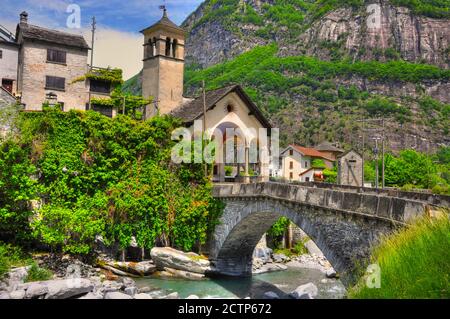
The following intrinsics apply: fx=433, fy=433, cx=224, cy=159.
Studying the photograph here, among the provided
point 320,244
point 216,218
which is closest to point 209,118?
point 216,218

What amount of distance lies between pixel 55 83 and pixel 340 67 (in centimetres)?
9418

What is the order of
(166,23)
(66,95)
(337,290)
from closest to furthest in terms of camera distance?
(337,290), (66,95), (166,23)

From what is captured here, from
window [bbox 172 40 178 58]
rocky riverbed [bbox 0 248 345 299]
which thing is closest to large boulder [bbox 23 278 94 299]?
rocky riverbed [bbox 0 248 345 299]

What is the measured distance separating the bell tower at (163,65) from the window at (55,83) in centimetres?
628

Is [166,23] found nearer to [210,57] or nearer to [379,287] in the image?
[379,287]

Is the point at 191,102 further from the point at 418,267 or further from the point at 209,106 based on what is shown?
the point at 418,267

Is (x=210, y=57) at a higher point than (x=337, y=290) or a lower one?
higher

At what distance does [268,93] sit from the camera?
10731 cm

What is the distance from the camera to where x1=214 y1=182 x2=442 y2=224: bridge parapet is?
33.0 ft

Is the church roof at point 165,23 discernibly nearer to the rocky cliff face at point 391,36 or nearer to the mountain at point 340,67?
the mountain at point 340,67

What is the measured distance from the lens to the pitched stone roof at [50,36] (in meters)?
29.7

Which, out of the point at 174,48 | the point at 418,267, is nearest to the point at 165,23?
the point at 174,48

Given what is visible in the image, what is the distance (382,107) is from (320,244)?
285 feet

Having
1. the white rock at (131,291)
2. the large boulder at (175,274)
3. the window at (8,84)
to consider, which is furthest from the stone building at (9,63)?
the white rock at (131,291)
